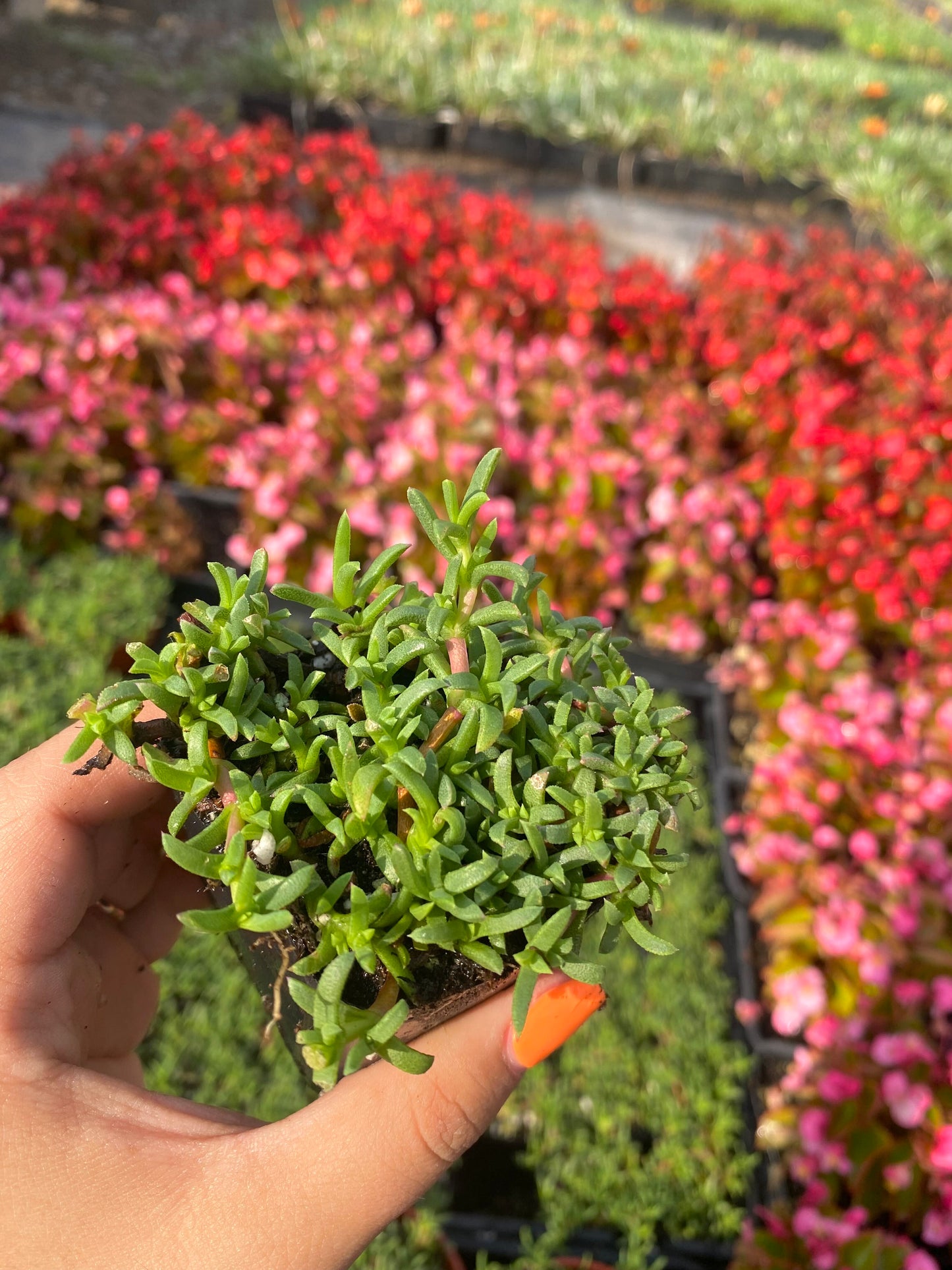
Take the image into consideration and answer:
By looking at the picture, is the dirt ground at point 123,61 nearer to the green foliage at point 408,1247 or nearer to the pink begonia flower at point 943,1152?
the green foliage at point 408,1247

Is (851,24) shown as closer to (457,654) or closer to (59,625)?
(59,625)

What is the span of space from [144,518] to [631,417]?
1692 mm

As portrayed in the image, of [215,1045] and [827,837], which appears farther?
[827,837]

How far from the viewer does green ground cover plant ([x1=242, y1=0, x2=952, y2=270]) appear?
23.5 ft

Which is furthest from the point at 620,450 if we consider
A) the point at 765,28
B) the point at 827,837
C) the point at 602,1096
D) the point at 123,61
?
the point at 765,28

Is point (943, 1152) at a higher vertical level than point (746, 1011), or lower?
higher

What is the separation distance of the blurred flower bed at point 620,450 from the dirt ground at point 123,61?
15.0 ft

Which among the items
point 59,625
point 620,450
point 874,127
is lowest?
point 59,625

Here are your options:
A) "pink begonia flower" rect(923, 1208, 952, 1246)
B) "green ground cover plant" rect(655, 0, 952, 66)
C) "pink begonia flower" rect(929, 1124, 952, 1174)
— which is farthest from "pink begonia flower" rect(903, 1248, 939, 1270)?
"green ground cover plant" rect(655, 0, 952, 66)

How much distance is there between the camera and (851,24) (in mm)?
13023

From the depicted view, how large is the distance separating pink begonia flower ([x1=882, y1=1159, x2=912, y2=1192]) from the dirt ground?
815 centimetres

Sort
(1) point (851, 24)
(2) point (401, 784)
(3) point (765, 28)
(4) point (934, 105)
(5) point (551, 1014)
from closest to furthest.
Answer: (2) point (401, 784) < (5) point (551, 1014) < (4) point (934, 105) < (3) point (765, 28) < (1) point (851, 24)

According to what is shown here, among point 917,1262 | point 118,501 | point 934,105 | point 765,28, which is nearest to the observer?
point 917,1262

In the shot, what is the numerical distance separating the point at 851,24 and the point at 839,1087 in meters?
15.7
